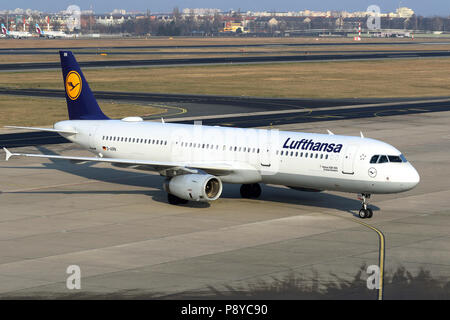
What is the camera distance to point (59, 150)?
65438 mm

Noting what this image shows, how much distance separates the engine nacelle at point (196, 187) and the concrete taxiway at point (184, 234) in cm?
102

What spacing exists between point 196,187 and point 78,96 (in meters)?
14.9

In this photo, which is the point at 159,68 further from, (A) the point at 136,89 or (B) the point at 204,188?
(B) the point at 204,188

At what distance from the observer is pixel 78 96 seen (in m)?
53.3

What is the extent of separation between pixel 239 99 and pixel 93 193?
2418 inches

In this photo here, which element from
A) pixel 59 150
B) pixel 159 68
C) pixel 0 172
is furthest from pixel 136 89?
pixel 0 172

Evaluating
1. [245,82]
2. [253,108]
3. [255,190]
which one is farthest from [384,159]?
[245,82]

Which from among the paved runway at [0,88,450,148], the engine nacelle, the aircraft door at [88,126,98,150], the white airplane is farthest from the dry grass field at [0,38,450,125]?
the engine nacelle

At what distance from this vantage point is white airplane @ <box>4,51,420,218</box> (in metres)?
41.1

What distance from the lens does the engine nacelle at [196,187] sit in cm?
4250

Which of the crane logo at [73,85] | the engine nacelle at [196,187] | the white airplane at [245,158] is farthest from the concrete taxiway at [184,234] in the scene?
the crane logo at [73,85]

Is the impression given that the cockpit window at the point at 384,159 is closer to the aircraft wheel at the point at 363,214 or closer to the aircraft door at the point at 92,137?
the aircraft wheel at the point at 363,214

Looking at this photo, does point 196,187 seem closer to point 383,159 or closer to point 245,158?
point 245,158

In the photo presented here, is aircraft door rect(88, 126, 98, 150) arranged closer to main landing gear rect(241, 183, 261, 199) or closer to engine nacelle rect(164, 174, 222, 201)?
engine nacelle rect(164, 174, 222, 201)
